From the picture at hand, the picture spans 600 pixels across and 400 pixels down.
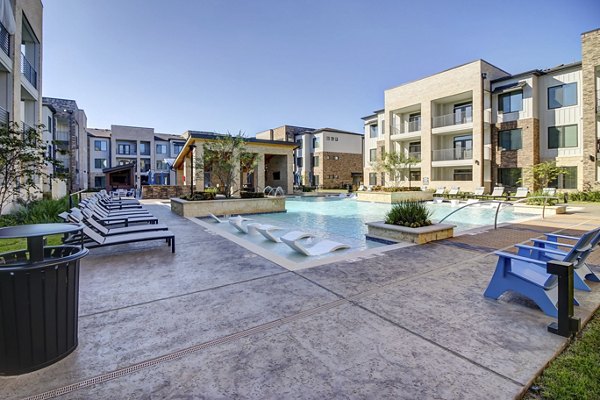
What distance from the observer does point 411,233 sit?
7168 mm

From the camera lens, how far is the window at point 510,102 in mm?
24486

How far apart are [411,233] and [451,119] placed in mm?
25652

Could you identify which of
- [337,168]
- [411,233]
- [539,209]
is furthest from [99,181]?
[539,209]

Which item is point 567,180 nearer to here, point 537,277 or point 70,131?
point 537,277

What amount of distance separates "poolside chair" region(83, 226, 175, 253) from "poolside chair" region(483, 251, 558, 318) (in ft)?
19.6

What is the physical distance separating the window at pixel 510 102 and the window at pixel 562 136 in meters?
3.00

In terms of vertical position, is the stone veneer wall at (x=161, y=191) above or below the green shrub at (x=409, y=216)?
above

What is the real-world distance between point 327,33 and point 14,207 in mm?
17454

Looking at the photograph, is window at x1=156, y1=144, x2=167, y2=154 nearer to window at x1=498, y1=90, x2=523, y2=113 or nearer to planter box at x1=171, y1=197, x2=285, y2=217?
planter box at x1=171, y1=197, x2=285, y2=217

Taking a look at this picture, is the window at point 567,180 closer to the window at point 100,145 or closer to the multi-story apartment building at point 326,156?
the multi-story apartment building at point 326,156

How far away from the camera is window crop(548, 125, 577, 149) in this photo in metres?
22.4

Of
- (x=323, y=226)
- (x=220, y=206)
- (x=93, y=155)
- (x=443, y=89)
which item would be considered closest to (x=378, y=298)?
(x=323, y=226)

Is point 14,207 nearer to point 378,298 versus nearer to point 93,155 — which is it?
point 378,298

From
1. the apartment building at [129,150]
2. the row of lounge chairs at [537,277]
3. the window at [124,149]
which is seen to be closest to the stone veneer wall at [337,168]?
the apartment building at [129,150]
